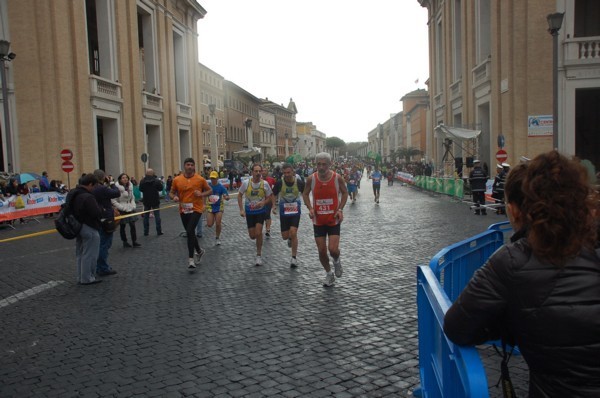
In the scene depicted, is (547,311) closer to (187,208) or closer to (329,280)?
(329,280)

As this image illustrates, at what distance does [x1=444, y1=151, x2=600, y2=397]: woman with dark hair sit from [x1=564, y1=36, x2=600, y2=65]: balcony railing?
21439mm

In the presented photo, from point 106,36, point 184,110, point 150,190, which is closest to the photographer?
point 150,190

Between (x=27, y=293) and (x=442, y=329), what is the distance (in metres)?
7.08

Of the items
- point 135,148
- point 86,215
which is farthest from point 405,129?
point 86,215

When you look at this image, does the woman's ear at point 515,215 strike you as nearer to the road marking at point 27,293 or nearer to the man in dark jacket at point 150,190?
the road marking at point 27,293

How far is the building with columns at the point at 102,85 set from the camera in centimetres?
2388

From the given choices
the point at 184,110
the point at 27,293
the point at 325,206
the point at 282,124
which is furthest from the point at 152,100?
the point at 282,124

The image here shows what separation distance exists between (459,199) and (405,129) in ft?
282

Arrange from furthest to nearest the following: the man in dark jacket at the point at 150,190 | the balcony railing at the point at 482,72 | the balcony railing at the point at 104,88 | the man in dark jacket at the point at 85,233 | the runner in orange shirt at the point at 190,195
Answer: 1. the balcony railing at the point at 104,88
2. the balcony railing at the point at 482,72
3. the man in dark jacket at the point at 150,190
4. the runner in orange shirt at the point at 190,195
5. the man in dark jacket at the point at 85,233

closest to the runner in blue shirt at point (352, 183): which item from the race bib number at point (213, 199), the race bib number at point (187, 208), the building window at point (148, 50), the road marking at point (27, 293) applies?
the race bib number at point (213, 199)

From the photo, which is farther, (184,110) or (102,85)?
(184,110)

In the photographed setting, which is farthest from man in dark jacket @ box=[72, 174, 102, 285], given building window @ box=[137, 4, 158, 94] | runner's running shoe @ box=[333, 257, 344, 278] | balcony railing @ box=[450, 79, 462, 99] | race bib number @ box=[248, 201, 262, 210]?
building window @ box=[137, 4, 158, 94]

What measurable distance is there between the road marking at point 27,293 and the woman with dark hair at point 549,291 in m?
6.91

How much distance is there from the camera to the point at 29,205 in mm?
18828
